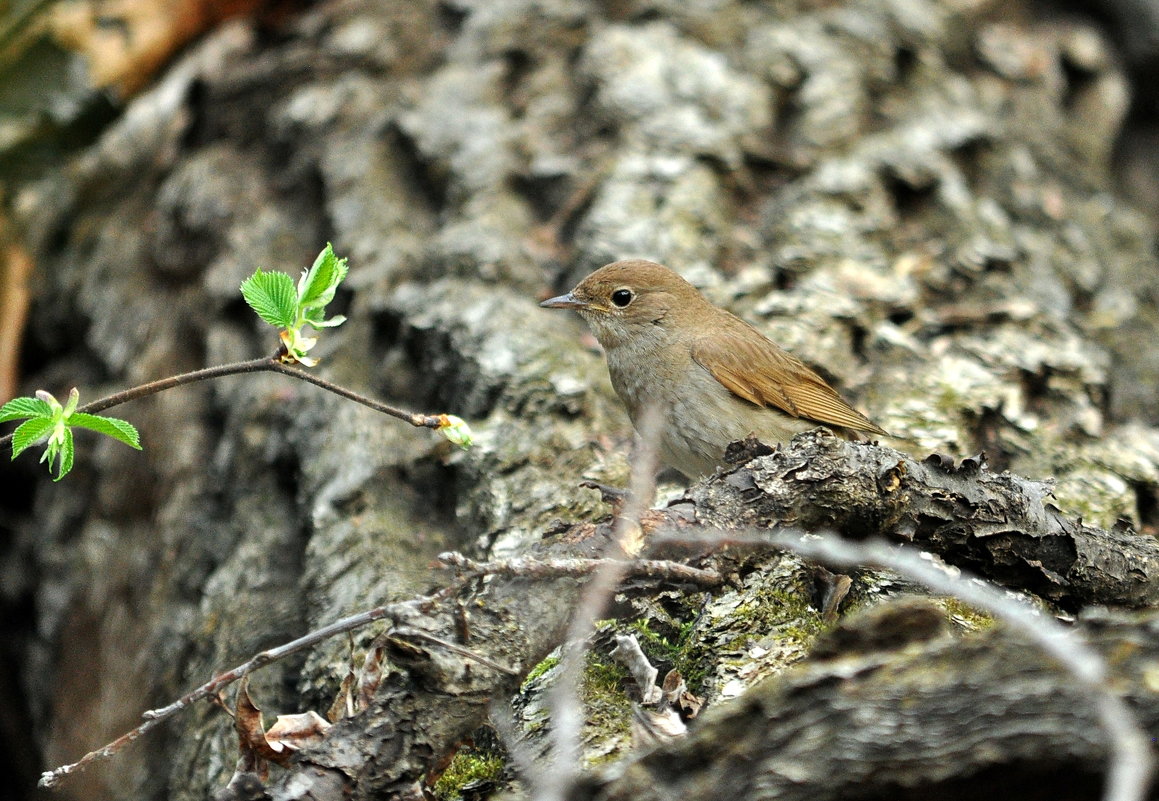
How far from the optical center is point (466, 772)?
2.61m

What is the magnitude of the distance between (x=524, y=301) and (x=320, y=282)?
7.88ft

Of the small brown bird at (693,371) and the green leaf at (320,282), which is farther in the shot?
the small brown bird at (693,371)

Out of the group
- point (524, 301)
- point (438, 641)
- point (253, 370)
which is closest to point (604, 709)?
point (438, 641)

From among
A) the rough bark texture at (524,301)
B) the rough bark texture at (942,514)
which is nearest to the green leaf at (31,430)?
the rough bark texture at (524,301)

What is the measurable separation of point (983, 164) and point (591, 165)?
2.04m

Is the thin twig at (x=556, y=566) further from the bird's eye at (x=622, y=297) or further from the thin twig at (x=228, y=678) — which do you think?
the bird's eye at (x=622, y=297)

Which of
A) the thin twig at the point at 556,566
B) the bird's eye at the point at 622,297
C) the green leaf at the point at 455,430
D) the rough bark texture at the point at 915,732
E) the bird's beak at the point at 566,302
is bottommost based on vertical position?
the bird's eye at the point at 622,297

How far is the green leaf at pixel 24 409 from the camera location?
88.3 inches

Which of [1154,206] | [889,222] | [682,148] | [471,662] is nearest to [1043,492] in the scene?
[471,662]

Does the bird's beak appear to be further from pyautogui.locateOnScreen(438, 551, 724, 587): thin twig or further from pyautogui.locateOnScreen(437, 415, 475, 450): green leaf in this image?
pyautogui.locateOnScreen(438, 551, 724, 587): thin twig

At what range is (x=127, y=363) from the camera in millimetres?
5281

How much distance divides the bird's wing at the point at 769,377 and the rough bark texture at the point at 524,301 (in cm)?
24

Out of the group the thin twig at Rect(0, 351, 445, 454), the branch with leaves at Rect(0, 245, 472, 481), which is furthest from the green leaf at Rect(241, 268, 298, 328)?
the thin twig at Rect(0, 351, 445, 454)

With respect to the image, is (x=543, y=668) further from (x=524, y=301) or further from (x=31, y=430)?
(x=524, y=301)
